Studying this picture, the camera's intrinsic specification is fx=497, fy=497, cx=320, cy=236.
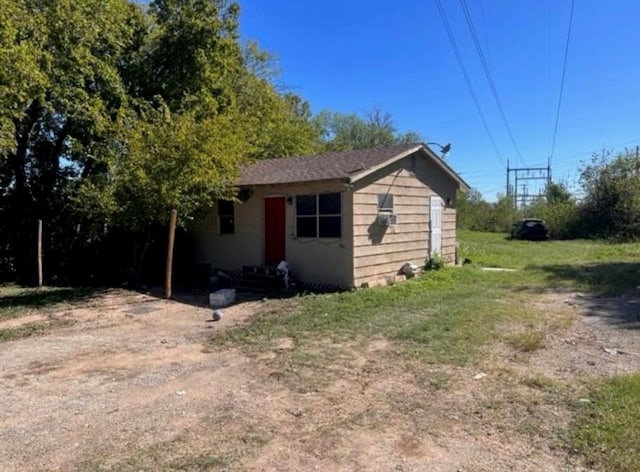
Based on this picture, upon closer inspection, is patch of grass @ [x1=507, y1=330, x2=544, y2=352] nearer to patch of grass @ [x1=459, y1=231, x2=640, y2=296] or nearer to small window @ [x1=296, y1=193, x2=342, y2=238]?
patch of grass @ [x1=459, y1=231, x2=640, y2=296]

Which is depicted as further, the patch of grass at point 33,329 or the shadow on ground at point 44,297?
the shadow on ground at point 44,297

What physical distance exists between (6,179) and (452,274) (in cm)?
1187

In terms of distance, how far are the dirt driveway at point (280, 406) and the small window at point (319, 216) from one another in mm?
4351

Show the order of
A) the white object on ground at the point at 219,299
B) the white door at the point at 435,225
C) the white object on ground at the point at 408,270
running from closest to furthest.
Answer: the white object on ground at the point at 219,299
the white object on ground at the point at 408,270
the white door at the point at 435,225

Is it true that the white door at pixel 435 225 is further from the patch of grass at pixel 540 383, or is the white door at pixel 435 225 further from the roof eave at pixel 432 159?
the patch of grass at pixel 540 383

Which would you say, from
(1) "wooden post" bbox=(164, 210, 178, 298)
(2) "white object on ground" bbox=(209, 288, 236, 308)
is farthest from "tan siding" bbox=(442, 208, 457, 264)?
(1) "wooden post" bbox=(164, 210, 178, 298)

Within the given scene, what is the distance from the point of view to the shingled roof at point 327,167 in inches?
419

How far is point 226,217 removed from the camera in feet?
42.6

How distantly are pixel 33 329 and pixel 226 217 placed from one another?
235 inches

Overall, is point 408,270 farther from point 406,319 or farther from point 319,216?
point 406,319

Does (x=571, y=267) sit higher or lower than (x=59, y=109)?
lower

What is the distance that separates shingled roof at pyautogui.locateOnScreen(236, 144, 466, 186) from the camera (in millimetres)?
10643

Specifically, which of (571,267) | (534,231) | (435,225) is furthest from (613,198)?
(435,225)

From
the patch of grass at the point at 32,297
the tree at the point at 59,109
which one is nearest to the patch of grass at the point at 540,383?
the patch of grass at the point at 32,297
